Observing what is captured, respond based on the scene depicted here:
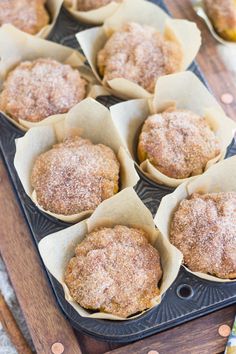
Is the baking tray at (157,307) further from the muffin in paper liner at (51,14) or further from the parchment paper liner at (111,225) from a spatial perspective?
the muffin in paper liner at (51,14)

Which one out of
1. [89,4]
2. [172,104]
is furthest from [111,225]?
[89,4]

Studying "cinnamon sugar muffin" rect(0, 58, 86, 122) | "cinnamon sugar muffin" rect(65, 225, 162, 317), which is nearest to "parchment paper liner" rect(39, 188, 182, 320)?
"cinnamon sugar muffin" rect(65, 225, 162, 317)

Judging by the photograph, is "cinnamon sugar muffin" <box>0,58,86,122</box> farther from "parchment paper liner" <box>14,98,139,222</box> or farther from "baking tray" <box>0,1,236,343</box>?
"baking tray" <box>0,1,236,343</box>

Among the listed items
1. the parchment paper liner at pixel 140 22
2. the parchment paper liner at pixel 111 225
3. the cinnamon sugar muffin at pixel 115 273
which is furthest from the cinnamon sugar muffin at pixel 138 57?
the cinnamon sugar muffin at pixel 115 273

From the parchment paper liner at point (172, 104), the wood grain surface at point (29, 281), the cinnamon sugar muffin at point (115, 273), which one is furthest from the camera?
the parchment paper liner at point (172, 104)

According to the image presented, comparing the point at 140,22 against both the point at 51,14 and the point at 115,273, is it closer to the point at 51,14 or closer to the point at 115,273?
the point at 51,14

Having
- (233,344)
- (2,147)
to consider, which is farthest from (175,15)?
(233,344)

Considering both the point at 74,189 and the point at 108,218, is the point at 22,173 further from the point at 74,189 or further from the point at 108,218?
the point at 108,218

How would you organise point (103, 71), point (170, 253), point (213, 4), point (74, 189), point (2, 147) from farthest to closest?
point (213, 4)
point (103, 71)
point (2, 147)
point (74, 189)
point (170, 253)
